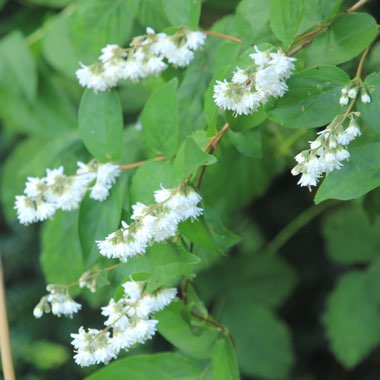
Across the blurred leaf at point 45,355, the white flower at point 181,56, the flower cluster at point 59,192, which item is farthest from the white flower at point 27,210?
the blurred leaf at point 45,355

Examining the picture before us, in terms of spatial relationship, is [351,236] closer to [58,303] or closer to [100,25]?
[100,25]

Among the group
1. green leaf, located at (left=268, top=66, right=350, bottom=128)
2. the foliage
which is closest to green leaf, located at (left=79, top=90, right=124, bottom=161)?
the foliage

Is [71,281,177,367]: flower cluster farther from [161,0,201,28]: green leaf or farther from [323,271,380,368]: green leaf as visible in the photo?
[323,271,380,368]: green leaf

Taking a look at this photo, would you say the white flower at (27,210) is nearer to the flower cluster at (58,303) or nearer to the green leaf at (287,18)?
the flower cluster at (58,303)

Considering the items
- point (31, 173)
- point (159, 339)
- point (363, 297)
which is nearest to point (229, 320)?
point (159, 339)

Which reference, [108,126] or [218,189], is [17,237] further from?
[108,126]

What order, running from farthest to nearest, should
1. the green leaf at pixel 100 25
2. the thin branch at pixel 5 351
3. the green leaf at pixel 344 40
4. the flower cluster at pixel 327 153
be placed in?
the green leaf at pixel 100 25
the thin branch at pixel 5 351
the green leaf at pixel 344 40
the flower cluster at pixel 327 153
